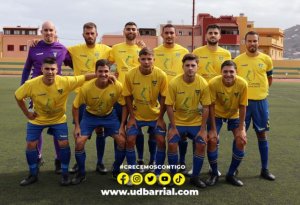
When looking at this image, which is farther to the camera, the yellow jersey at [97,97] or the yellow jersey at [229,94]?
the yellow jersey at [97,97]

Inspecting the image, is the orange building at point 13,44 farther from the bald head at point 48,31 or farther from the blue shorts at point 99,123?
the blue shorts at point 99,123

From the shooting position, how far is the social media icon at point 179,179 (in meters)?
4.41

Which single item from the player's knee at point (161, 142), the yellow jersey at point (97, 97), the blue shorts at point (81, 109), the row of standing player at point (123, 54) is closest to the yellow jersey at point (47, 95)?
the yellow jersey at point (97, 97)

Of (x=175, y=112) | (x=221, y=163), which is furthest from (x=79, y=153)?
(x=221, y=163)

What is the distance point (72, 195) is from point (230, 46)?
144 feet

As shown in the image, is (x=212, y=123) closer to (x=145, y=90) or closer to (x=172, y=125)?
(x=172, y=125)

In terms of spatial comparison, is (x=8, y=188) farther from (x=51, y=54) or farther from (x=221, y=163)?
(x=221, y=163)

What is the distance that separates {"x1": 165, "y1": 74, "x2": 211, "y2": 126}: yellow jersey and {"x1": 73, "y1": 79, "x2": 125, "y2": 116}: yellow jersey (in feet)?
2.46

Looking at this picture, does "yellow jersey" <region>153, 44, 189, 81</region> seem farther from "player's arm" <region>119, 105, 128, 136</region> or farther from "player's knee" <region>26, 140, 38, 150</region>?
"player's knee" <region>26, 140, 38, 150</region>

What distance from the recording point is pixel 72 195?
400 centimetres

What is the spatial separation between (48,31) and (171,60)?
1.84m

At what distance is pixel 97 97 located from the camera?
4.51m

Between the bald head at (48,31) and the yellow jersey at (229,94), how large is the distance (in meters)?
2.38

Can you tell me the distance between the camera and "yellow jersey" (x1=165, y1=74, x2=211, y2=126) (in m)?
4.33
